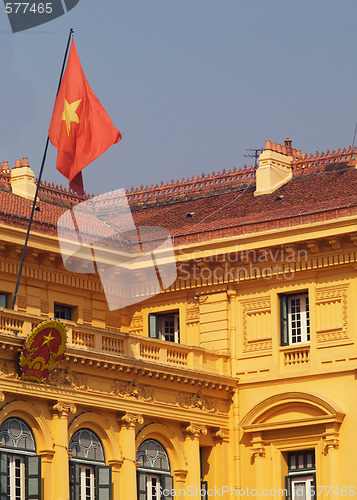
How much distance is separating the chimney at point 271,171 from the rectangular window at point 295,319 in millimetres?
5552

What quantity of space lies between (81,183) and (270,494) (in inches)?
415

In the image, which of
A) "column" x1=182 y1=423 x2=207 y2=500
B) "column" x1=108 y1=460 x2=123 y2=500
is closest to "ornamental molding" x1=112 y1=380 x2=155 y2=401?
"column" x1=182 y1=423 x2=207 y2=500

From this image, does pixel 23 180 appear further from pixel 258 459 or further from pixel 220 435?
pixel 258 459

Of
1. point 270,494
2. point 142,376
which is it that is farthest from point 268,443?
point 142,376

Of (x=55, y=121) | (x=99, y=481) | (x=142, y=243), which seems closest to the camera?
(x=99, y=481)

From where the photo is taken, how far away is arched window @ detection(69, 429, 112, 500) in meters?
43.7

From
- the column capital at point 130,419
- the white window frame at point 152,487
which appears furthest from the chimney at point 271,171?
the white window frame at point 152,487

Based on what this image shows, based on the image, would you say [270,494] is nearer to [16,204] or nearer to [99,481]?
[99,481]

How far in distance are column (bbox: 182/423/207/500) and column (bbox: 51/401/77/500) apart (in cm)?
472

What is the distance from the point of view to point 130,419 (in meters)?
45.1

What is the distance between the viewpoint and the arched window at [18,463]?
41719 millimetres

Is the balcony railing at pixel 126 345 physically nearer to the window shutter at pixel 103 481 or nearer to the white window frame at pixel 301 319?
the white window frame at pixel 301 319

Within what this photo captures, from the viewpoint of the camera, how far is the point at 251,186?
53781 millimetres

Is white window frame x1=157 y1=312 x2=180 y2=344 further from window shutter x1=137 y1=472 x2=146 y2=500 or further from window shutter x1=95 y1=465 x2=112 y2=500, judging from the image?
window shutter x1=95 y1=465 x2=112 y2=500
